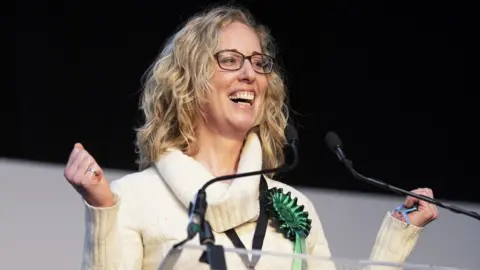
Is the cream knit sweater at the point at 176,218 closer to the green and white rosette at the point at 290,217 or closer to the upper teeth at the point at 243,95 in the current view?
the green and white rosette at the point at 290,217

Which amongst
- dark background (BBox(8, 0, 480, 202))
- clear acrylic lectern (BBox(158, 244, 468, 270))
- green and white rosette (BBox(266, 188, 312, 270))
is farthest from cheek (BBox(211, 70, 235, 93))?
dark background (BBox(8, 0, 480, 202))

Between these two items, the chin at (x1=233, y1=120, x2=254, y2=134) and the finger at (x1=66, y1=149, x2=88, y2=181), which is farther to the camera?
the chin at (x1=233, y1=120, x2=254, y2=134)

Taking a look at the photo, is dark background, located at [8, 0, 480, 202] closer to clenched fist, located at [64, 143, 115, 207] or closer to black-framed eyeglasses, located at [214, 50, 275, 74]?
black-framed eyeglasses, located at [214, 50, 275, 74]

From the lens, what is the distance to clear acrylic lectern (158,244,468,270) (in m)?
1.19

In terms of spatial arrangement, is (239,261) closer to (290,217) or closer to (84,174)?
(84,174)

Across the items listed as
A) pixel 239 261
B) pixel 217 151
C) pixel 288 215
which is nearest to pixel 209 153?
pixel 217 151

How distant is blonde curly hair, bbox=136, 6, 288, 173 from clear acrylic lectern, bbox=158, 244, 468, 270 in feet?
1.74

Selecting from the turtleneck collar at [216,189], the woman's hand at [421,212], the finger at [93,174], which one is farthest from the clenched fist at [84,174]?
the woman's hand at [421,212]

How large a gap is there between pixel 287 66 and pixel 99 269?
136cm

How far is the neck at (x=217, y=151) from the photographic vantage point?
6.07ft

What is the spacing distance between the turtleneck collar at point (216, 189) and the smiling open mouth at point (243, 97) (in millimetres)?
119

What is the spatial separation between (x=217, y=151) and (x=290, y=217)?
23cm

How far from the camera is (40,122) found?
2.50 metres

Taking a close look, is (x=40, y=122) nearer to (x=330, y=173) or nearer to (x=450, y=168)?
(x=330, y=173)
